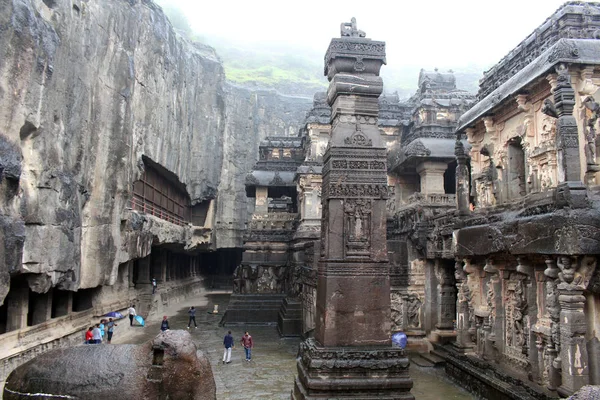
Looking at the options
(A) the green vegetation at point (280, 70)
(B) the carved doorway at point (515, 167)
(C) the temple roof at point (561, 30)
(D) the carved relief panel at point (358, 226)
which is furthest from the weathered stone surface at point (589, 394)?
(A) the green vegetation at point (280, 70)

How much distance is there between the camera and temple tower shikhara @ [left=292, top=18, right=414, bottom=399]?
6.80 m

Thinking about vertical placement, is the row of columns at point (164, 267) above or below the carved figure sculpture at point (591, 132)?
below

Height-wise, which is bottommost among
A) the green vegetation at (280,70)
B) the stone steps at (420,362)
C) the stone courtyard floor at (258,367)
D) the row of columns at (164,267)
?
the stone courtyard floor at (258,367)

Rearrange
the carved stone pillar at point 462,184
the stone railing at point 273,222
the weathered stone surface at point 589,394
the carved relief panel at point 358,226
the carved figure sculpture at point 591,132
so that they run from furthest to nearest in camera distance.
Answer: the stone railing at point 273,222, the carved stone pillar at point 462,184, the carved figure sculpture at point 591,132, the carved relief panel at point 358,226, the weathered stone surface at point 589,394

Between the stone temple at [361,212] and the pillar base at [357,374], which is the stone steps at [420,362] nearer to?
the stone temple at [361,212]

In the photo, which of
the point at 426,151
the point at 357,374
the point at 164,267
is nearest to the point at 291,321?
the point at 426,151

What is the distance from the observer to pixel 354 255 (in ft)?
23.6

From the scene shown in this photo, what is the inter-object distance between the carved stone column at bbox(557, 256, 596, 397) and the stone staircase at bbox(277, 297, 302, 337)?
35.4 feet

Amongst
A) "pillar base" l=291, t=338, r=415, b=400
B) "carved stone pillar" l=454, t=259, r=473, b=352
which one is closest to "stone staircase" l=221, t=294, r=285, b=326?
"carved stone pillar" l=454, t=259, r=473, b=352

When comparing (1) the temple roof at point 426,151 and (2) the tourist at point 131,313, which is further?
(2) the tourist at point 131,313

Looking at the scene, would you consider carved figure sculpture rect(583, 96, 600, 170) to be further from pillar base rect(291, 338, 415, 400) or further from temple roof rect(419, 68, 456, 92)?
temple roof rect(419, 68, 456, 92)

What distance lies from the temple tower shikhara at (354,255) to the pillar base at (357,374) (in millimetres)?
14

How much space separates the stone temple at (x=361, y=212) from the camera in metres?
7.08

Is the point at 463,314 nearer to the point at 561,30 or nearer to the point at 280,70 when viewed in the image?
the point at 561,30
